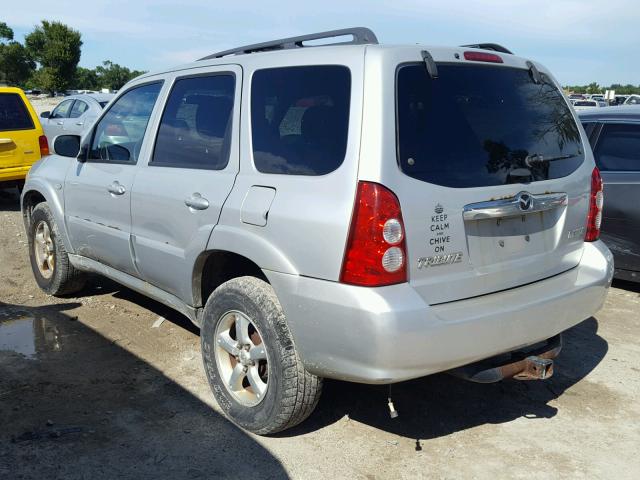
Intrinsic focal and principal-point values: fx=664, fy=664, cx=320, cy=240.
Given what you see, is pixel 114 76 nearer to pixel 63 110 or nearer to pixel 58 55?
pixel 58 55

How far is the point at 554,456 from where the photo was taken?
3.34 meters

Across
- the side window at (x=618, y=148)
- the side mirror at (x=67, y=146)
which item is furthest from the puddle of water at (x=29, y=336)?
the side window at (x=618, y=148)

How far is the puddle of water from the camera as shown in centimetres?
465

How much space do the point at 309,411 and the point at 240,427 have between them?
474mm

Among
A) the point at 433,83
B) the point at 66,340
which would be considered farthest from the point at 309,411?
the point at 66,340

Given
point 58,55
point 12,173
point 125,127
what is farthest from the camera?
point 58,55

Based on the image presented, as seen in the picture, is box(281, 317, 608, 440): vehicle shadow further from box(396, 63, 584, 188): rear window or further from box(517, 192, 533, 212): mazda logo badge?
box(396, 63, 584, 188): rear window

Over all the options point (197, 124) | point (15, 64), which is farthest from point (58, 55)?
point (197, 124)

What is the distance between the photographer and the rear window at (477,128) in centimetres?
293

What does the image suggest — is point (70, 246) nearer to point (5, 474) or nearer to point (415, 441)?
point (5, 474)

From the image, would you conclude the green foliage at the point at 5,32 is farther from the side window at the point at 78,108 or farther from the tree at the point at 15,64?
the side window at the point at 78,108

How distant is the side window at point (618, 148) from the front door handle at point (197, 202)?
406cm

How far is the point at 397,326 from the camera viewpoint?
2758 millimetres

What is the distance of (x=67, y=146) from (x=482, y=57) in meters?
3.29
